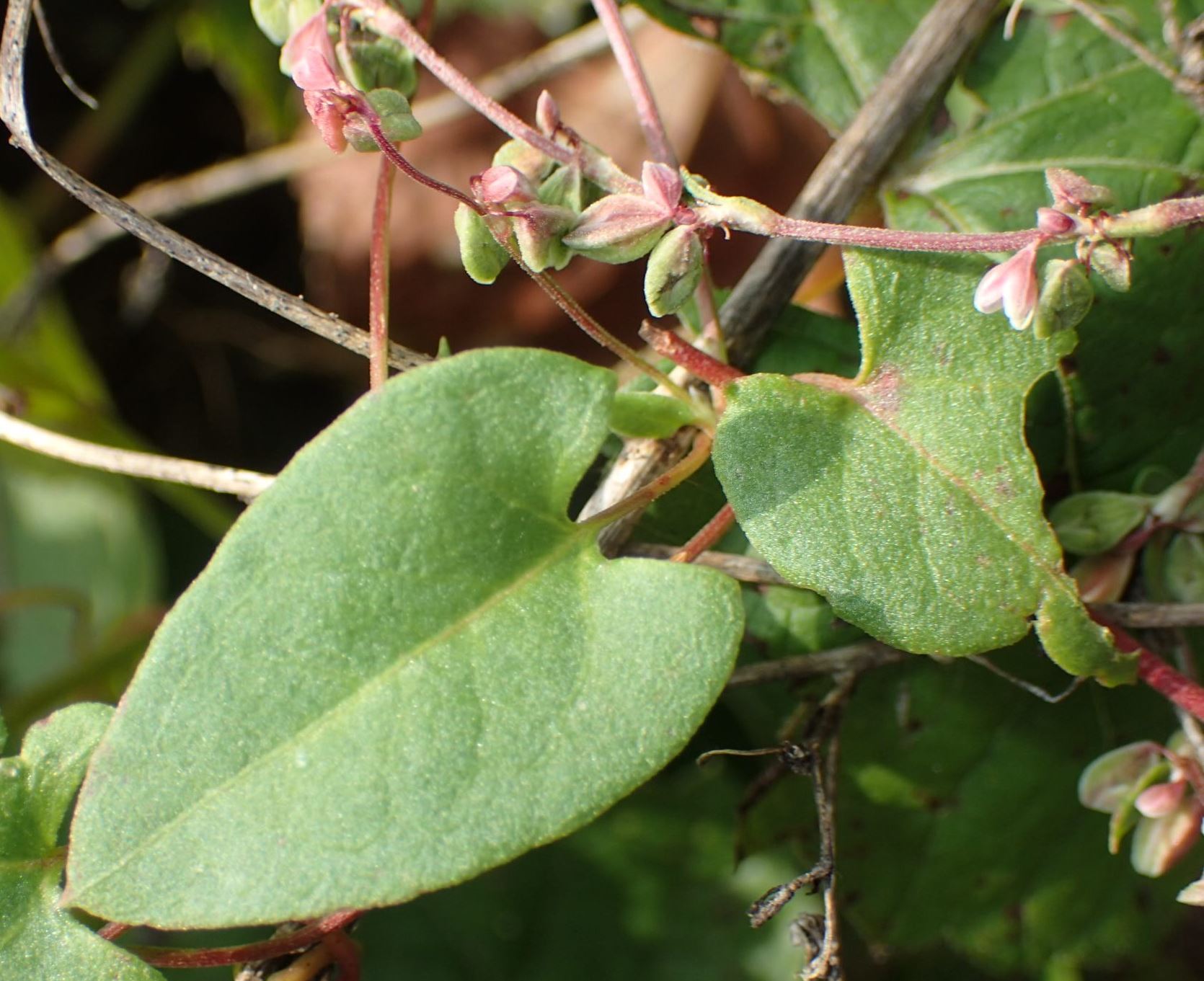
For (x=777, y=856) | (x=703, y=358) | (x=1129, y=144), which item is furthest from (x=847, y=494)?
(x=777, y=856)

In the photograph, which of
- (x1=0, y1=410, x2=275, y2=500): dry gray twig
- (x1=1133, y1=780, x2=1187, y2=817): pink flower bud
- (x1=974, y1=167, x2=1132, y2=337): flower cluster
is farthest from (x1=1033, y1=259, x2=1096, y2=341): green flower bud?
(x1=0, y1=410, x2=275, y2=500): dry gray twig

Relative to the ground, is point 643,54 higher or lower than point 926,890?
higher

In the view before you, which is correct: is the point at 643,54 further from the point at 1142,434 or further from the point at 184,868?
the point at 184,868

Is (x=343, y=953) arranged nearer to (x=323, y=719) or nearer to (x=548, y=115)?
(x=323, y=719)

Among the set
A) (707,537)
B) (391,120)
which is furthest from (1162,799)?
(391,120)

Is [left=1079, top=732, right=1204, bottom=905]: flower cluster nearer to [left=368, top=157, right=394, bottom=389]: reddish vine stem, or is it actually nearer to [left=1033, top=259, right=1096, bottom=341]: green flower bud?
[left=1033, top=259, right=1096, bottom=341]: green flower bud

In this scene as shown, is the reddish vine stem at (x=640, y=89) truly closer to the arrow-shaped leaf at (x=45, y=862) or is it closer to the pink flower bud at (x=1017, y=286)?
the pink flower bud at (x=1017, y=286)
